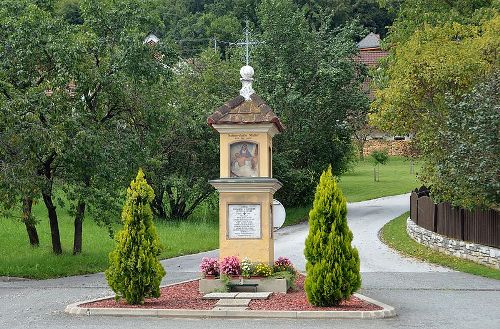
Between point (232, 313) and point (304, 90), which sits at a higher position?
point (304, 90)

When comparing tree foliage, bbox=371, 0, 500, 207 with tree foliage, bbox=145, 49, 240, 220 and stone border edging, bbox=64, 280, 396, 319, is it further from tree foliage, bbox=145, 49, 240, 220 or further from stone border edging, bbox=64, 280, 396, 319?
stone border edging, bbox=64, 280, 396, 319

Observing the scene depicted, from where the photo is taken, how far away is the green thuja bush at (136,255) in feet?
53.5

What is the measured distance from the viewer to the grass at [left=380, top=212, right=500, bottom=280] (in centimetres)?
2418

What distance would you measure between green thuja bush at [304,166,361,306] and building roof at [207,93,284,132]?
293 centimetres

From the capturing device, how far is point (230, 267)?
1808 centimetres

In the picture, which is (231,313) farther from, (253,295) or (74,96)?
(74,96)

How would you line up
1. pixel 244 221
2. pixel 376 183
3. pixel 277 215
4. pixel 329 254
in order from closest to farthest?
pixel 329 254 → pixel 244 221 → pixel 277 215 → pixel 376 183

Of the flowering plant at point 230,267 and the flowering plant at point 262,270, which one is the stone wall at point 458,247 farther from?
the flowering plant at point 230,267

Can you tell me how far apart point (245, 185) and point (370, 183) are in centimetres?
3850

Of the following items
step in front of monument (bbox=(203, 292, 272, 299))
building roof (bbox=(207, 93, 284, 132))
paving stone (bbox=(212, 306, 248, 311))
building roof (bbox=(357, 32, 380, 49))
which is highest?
building roof (bbox=(357, 32, 380, 49))

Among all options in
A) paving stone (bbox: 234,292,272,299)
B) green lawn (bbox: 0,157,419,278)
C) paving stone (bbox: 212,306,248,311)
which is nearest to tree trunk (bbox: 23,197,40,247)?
green lawn (bbox: 0,157,419,278)

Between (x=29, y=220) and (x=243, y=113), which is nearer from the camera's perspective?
(x=243, y=113)

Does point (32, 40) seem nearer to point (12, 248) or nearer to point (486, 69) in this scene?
point (12, 248)

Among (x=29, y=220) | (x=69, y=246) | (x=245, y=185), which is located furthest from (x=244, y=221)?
(x=69, y=246)
